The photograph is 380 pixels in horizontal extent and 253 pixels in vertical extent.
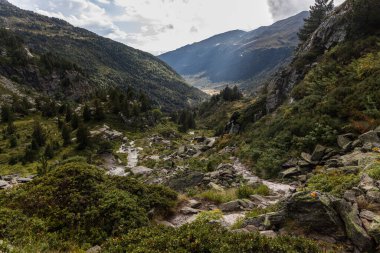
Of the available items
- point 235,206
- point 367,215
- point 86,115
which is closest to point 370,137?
point 235,206

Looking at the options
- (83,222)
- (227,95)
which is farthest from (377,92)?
(227,95)

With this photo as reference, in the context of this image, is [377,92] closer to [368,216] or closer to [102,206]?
[368,216]

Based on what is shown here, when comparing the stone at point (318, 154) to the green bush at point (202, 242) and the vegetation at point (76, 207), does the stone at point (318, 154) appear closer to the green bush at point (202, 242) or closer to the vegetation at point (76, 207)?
the vegetation at point (76, 207)

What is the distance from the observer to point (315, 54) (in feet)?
151

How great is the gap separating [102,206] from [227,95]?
378 feet

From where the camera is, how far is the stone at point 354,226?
A: 757 cm

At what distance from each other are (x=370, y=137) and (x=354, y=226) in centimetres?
1220

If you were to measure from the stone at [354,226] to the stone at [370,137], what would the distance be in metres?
10.4

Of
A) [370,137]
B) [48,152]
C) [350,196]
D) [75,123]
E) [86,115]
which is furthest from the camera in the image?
[86,115]

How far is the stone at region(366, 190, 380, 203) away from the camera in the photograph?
9.56 meters

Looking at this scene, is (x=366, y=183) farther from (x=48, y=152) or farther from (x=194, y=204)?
(x=48, y=152)

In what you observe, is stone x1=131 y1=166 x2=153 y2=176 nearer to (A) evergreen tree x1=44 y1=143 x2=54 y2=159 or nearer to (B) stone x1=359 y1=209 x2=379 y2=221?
(A) evergreen tree x1=44 y1=143 x2=54 y2=159

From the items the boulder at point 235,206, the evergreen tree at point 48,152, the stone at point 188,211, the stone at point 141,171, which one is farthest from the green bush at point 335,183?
the evergreen tree at point 48,152

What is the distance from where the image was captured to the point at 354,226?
799cm
